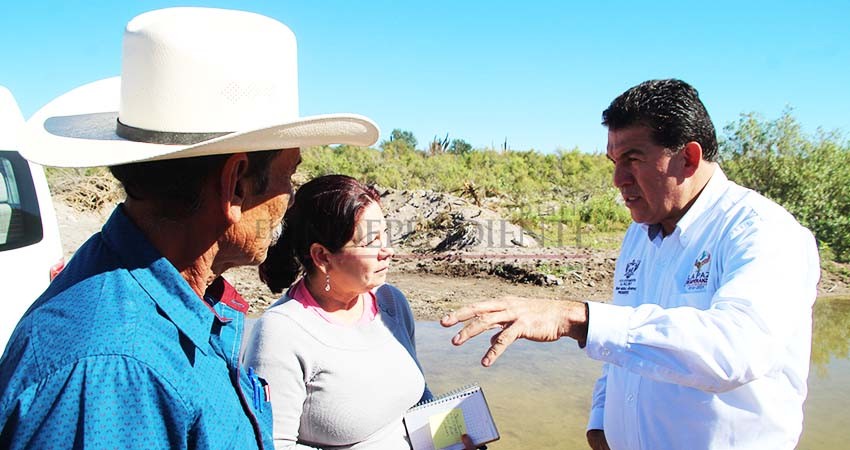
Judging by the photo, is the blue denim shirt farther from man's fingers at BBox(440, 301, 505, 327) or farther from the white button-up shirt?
the white button-up shirt

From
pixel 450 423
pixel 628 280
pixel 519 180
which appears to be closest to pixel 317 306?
pixel 450 423

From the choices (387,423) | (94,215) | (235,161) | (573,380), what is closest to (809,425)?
(573,380)

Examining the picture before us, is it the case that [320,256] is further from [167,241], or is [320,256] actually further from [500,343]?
[167,241]

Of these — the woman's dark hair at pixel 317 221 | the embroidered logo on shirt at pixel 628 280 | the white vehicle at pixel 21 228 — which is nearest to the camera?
the woman's dark hair at pixel 317 221

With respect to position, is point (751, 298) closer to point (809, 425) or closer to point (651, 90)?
point (651, 90)

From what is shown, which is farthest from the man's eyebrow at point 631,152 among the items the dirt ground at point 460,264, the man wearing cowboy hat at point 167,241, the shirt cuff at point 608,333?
the dirt ground at point 460,264

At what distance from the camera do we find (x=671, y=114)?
238cm

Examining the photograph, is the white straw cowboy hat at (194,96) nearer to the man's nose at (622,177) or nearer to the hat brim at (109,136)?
the hat brim at (109,136)

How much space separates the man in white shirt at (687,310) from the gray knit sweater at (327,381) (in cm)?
71

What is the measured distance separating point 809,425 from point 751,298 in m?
4.73

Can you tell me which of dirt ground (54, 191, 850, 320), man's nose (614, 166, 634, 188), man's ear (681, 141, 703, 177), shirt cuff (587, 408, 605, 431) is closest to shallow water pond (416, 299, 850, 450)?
dirt ground (54, 191, 850, 320)

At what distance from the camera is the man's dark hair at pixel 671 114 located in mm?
2369

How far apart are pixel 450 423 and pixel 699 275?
41.4 inches

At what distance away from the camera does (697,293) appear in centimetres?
213
